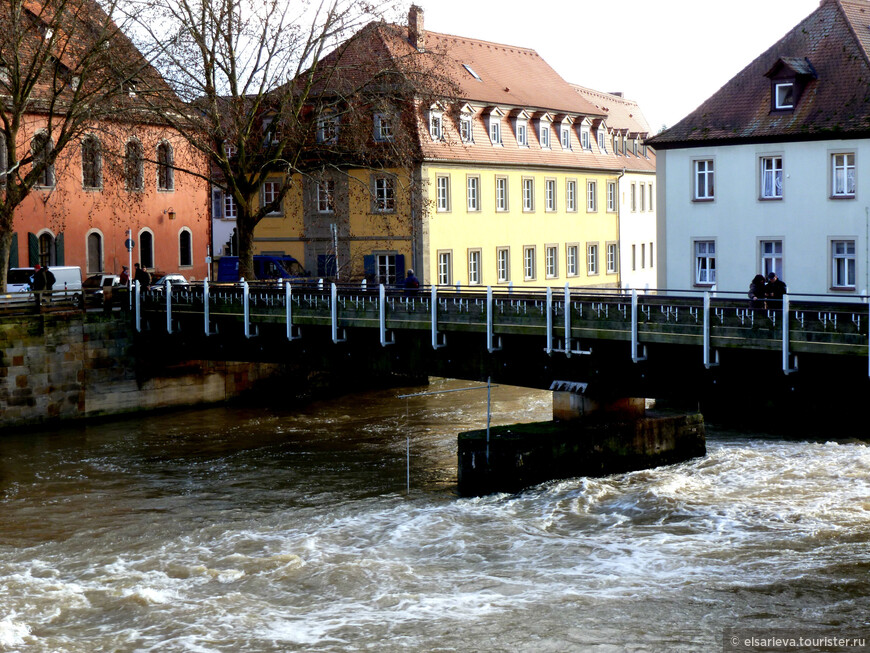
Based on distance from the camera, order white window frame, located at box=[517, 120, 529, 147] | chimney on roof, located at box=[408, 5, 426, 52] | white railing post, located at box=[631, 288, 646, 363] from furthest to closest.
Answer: white window frame, located at box=[517, 120, 529, 147], chimney on roof, located at box=[408, 5, 426, 52], white railing post, located at box=[631, 288, 646, 363]

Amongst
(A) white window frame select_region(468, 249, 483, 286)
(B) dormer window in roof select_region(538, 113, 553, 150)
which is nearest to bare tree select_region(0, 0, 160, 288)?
(A) white window frame select_region(468, 249, 483, 286)

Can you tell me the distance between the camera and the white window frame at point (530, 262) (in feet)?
175

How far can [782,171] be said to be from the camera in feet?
107

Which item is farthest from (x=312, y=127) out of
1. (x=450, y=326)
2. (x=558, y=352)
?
(x=558, y=352)

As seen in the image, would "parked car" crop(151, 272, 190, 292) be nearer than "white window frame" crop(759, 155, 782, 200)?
No

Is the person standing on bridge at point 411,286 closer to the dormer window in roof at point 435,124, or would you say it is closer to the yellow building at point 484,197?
the yellow building at point 484,197

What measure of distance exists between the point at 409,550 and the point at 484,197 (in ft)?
105

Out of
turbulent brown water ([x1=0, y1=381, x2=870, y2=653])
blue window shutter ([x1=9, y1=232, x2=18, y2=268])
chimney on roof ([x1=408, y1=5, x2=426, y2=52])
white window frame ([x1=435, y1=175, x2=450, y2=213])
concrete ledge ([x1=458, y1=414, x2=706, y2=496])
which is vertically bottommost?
turbulent brown water ([x1=0, y1=381, x2=870, y2=653])

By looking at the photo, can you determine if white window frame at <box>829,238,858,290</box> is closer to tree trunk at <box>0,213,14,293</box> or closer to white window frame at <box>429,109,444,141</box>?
white window frame at <box>429,109,444,141</box>

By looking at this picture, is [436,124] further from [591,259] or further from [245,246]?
[591,259]

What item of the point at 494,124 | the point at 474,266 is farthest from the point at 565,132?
the point at 474,266

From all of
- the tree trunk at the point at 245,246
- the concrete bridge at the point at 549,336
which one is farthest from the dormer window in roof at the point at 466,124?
the concrete bridge at the point at 549,336

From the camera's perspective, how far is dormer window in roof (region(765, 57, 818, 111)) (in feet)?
107

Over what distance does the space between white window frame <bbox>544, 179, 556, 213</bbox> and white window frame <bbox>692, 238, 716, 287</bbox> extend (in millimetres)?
20561
